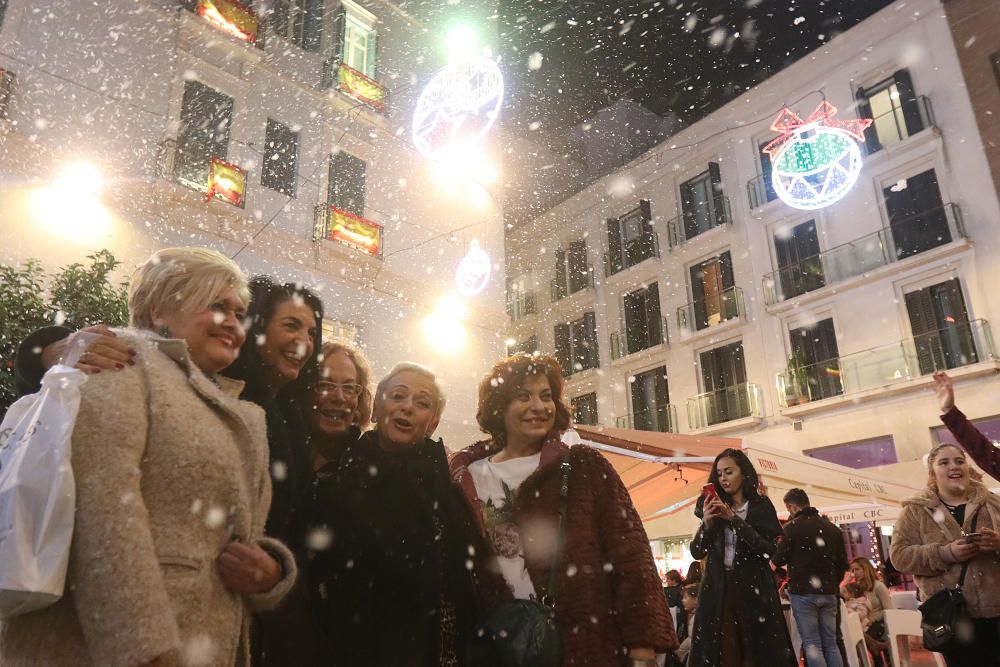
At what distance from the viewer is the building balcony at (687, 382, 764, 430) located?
20609 millimetres

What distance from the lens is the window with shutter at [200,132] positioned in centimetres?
1102

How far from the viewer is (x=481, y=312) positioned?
1495 centimetres

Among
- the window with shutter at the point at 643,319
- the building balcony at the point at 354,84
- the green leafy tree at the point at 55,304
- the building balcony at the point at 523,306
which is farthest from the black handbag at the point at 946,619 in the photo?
the building balcony at the point at 523,306

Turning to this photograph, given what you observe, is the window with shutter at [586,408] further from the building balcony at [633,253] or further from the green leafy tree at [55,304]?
the green leafy tree at [55,304]

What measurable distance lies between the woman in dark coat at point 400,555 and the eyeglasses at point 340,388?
0.49ft

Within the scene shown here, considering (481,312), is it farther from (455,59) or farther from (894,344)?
(894,344)

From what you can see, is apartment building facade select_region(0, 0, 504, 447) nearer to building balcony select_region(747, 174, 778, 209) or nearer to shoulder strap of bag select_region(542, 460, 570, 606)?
shoulder strap of bag select_region(542, 460, 570, 606)

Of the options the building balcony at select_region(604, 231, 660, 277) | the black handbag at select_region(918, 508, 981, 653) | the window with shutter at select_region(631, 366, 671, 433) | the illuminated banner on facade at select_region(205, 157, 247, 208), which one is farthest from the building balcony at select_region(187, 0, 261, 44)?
the window with shutter at select_region(631, 366, 671, 433)

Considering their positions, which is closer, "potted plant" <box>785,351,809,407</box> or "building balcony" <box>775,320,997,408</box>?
"building balcony" <box>775,320,997,408</box>

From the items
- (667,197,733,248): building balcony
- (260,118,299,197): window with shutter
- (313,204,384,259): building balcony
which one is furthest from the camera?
(667,197,733,248): building balcony

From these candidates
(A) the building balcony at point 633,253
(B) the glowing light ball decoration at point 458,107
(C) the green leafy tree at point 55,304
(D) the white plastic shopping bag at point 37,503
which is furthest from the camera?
(A) the building balcony at point 633,253

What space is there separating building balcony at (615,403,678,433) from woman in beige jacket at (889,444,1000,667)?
60.1 ft

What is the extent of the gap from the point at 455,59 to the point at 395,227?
3662mm

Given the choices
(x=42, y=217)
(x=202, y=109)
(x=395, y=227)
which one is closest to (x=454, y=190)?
(x=395, y=227)
